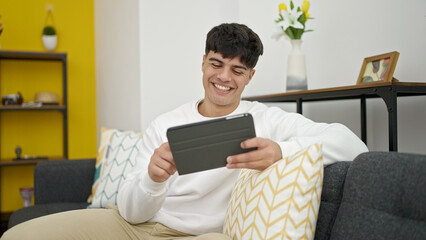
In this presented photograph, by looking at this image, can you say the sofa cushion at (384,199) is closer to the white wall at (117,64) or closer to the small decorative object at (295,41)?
the small decorative object at (295,41)

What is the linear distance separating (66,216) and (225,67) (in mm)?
768

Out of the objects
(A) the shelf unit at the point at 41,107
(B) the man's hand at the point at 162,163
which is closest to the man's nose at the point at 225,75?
(B) the man's hand at the point at 162,163

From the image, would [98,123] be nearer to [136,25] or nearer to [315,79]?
[136,25]

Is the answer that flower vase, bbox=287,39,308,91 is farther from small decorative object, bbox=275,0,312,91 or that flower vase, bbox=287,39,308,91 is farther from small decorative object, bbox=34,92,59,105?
small decorative object, bbox=34,92,59,105

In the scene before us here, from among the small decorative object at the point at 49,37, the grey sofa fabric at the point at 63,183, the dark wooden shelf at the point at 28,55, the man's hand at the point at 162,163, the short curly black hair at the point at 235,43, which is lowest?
the grey sofa fabric at the point at 63,183

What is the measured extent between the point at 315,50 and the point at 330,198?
1343 millimetres

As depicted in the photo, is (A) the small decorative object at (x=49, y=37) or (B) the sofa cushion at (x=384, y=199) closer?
(B) the sofa cushion at (x=384, y=199)

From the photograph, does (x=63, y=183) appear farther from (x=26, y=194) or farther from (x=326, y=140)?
(x=326, y=140)

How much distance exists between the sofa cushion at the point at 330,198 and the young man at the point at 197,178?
7 cm

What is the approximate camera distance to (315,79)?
7.79ft

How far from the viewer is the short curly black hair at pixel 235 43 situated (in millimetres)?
1529

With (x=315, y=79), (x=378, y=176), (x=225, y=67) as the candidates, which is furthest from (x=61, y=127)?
(x=378, y=176)

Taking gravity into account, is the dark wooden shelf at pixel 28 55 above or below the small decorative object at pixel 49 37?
below

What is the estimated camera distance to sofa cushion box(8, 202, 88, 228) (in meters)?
2.09
